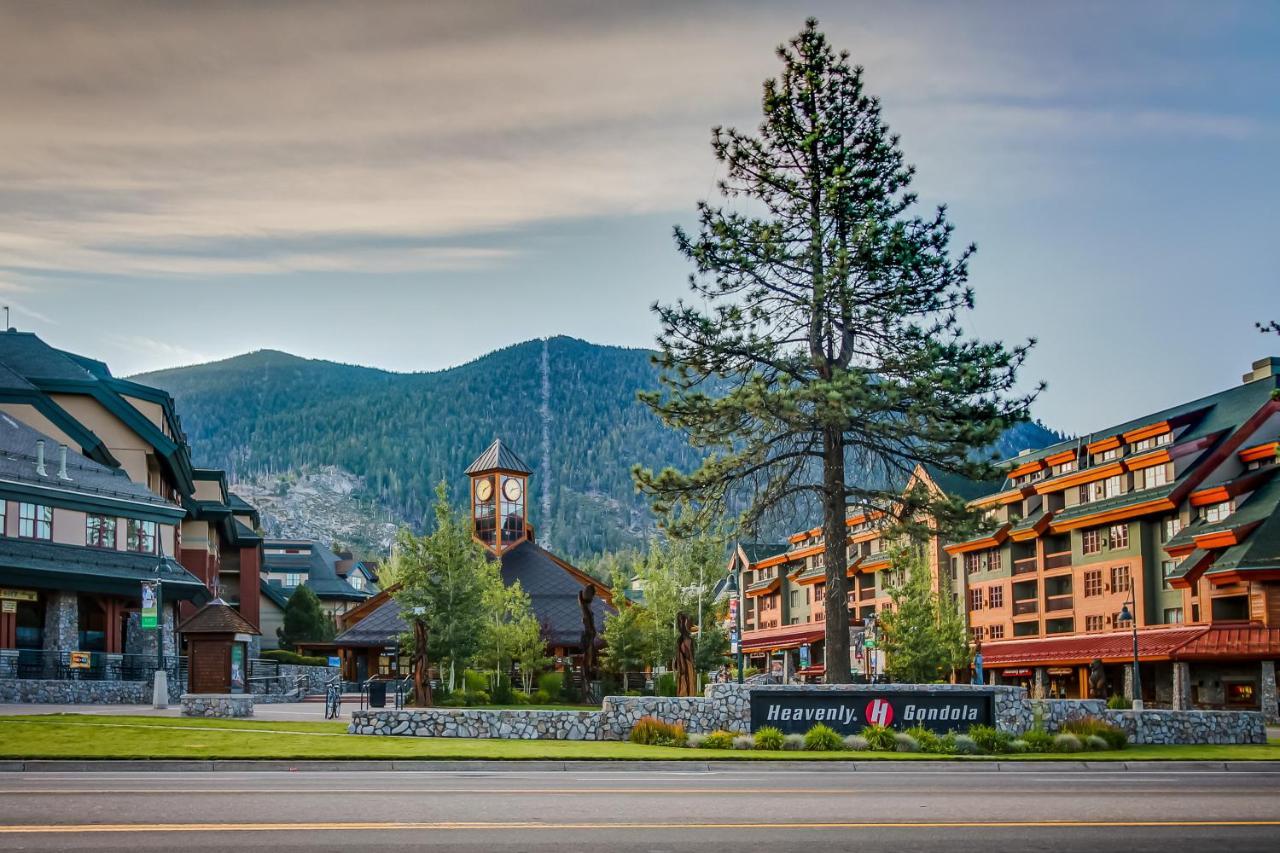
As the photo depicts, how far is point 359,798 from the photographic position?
16.4 metres

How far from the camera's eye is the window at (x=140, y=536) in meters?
58.1

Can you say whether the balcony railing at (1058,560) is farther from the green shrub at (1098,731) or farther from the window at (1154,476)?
the green shrub at (1098,731)

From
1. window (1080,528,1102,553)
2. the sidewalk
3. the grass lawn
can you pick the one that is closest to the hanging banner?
the sidewalk

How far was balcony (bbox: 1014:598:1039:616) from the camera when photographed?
235ft

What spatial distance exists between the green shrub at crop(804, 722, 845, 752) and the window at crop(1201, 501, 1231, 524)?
1319 inches

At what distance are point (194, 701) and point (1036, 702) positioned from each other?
23.0 metres

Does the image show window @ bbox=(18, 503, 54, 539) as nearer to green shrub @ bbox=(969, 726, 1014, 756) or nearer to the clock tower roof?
green shrub @ bbox=(969, 726, 1014, 756)

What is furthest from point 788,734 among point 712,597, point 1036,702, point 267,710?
point 712,597

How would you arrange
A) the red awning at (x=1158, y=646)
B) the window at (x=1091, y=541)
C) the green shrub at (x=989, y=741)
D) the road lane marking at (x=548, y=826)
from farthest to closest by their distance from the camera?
the window at (x=1091, y=541), the red awning at (x=1158, y=646), the green shrub at (x=989, y=741), the road lane marking at (x=548, y=826)

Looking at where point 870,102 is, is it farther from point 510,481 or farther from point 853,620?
point 853,620

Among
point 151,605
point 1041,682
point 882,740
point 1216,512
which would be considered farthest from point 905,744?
point 1041,682

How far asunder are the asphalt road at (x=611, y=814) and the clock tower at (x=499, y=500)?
69133 millimetres

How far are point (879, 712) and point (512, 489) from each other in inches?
2474

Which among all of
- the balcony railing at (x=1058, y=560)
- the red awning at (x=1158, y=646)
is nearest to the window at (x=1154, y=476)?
the red awning at (x=1158, y=646)
